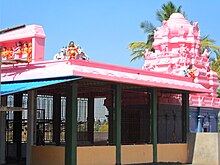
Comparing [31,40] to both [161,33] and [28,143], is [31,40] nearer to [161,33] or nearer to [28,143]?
[28,143]

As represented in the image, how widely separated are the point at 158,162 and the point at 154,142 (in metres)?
0.83

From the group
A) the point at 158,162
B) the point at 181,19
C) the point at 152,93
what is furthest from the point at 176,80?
the point at 181,19

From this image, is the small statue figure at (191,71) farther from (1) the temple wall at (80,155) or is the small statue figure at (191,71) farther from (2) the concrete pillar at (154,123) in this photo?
(1) the temple wall at (80,155)

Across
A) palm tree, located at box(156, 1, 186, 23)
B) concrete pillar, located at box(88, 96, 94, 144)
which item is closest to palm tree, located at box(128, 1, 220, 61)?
palm tree, located at box(156, 1, 186, 23)

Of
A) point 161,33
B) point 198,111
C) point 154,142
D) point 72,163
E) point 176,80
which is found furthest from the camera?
point 161,33

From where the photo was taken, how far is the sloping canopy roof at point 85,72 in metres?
14.6

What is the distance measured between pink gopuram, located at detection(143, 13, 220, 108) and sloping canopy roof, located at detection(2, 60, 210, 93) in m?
4.98

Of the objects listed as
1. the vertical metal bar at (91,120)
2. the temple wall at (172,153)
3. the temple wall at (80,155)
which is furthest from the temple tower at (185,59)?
the temple wall at (80,155)

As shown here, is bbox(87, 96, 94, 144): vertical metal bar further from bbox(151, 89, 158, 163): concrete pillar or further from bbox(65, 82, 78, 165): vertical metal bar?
bbox(65, 82, 78, 165): vertical metal bar

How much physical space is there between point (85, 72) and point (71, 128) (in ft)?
5.84

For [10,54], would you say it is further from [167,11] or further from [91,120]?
[167,11]

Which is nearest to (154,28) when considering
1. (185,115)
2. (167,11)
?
(167,11)

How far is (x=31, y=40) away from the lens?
53.5 ft

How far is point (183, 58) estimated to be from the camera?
23547 mm
